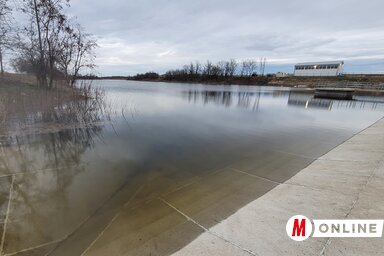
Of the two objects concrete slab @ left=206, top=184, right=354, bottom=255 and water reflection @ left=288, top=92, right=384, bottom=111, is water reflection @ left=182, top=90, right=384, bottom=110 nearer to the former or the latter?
water reflection @ left=288, top=92, right=384, bottom=111

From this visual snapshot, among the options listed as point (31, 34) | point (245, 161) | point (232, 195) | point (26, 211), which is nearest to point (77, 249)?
point (26, 211)

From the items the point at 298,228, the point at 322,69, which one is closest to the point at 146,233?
the point at 298,228

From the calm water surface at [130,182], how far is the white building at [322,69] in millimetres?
80644

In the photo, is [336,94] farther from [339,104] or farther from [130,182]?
[130,182]

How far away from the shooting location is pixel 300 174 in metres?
5.50

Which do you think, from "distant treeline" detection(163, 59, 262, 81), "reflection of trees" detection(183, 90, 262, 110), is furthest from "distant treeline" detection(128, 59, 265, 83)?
"reflection of trees" detection(183, 90, 262, 110)

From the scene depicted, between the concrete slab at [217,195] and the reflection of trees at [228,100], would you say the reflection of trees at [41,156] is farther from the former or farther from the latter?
the reflection of trees at [228,100]

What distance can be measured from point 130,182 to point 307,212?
13.3 feet

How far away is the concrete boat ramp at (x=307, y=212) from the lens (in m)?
2.76

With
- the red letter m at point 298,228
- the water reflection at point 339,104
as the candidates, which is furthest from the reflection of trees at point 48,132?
the water reflection at point 339,104

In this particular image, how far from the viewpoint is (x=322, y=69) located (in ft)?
252

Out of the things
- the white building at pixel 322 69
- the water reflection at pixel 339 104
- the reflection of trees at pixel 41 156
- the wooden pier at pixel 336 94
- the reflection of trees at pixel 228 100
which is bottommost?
the reflection of trees at pixel 41 156

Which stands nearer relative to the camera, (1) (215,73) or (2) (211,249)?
(2) (211,249)

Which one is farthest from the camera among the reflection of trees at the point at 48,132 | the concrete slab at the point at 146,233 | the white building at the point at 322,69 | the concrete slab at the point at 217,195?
the white building at the point at 322,69
